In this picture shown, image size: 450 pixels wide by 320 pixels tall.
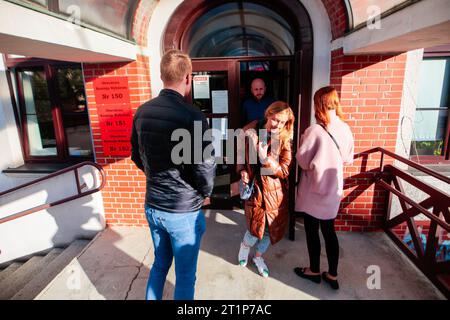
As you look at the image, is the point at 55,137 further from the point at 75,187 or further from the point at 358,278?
the point at 358,278

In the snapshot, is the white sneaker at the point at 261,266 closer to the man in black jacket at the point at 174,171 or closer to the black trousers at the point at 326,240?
the black trousers at the point at 326,240

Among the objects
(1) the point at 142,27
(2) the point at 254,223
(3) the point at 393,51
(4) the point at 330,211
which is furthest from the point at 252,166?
(1) the point at 142,27

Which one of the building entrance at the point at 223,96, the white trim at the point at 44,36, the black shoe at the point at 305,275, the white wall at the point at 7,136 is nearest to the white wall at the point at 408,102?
the building entrance at the point at 223,96

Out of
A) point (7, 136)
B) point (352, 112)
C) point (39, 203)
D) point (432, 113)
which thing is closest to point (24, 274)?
point (39, 203)

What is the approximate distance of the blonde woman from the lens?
242cm

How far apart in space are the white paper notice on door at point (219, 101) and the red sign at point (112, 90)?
117cm

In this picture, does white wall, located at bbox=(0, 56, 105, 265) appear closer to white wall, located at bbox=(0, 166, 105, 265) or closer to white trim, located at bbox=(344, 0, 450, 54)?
white wall, located at bbox=(0, 166, 105, 265)

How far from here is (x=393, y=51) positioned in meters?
2.93

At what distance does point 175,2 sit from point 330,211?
3.06 metres

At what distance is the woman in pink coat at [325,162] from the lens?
227 centimetres

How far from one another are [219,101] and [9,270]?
4.19m

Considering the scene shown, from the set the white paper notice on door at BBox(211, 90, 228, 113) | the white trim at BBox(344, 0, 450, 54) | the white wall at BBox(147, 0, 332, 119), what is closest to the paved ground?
the white paper notice on door at BBox(211, 90, 228, 113)

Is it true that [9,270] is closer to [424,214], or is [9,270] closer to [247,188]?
[247,188]

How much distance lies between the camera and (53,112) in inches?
153
